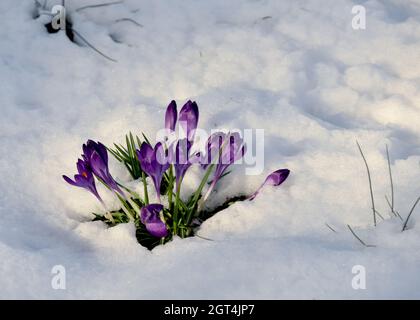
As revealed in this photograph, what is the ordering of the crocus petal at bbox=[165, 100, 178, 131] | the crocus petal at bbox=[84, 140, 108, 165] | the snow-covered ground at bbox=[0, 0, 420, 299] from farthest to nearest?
1. the crocus petal at bbox=[165, 100, 178, 131]
2. the crocus petal at bbox=[84, 140, 108, 165]
3. the snow-covered ground at bbox=[0, 0, 420, 299]

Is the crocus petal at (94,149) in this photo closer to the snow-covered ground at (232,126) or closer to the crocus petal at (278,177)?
the snow-covered ground at (232,126)

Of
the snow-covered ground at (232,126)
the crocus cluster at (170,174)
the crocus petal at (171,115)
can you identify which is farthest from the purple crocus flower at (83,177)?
the crocus petal at (171,115)

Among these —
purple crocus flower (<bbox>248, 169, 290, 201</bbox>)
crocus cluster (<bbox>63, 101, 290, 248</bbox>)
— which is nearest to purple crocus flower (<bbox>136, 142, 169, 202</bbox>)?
crocus cluster (<bbox>63, 101, 290, 248</bbox>)

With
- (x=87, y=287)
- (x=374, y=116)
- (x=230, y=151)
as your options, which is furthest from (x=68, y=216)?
(x=374, y=116)

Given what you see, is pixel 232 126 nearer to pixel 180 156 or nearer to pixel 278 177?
pixel 278 177

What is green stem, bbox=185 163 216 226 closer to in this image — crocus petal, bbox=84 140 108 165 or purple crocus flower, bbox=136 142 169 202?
purple crocus flower, bbox=136 142 169 202

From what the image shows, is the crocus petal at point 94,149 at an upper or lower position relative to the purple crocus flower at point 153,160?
upper

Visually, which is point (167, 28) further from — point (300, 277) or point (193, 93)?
point (300, 277)
